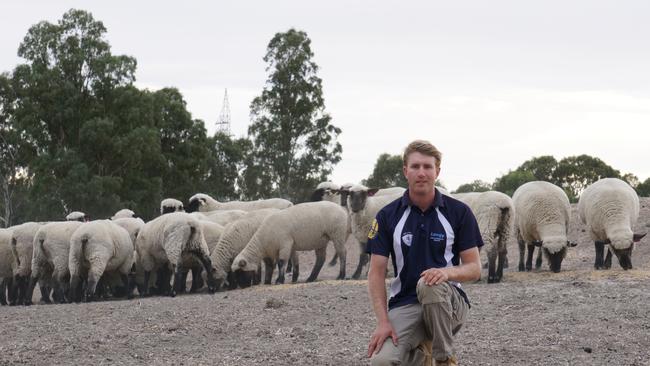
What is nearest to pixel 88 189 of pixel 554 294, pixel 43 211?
pixel 43 211

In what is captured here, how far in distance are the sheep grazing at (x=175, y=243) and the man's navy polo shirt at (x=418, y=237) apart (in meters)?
13.7

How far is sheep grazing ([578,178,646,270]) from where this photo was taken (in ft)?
61.9

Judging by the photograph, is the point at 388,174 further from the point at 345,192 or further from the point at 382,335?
the point at 382,335

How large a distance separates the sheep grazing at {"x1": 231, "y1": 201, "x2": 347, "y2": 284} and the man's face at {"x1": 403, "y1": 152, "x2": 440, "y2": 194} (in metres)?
14.9

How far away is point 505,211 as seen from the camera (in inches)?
728

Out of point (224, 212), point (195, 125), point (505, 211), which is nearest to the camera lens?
point (505, 211)

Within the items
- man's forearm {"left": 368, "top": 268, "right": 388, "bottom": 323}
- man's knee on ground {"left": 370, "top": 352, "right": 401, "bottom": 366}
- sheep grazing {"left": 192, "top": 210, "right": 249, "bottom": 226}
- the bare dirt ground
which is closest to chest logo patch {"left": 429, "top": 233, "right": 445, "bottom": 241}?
man's forearm {"left": 368, "top": 268, "right": 388, "bottom": 323}

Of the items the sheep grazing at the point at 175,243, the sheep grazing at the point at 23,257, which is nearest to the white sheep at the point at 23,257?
the sheep grazing at the point at 23,257

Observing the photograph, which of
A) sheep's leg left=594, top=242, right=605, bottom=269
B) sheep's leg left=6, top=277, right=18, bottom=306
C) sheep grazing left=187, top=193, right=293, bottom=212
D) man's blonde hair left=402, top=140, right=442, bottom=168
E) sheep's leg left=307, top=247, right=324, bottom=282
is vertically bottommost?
sheep's leg left=6, top=277, right=18, bottom=306

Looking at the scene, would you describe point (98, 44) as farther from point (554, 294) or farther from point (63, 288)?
point (554, 294)

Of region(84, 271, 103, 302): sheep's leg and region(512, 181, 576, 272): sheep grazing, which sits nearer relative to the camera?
region(512, 181, 576, 272): sheep grazing

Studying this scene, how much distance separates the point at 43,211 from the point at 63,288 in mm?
25644

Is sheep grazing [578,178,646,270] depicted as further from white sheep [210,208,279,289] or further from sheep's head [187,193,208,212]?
sheep's head [187,193,208,212]

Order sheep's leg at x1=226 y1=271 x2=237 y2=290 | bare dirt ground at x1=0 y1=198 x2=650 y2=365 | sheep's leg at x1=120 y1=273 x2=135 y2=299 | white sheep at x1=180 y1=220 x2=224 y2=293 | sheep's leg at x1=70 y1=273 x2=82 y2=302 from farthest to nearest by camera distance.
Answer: sheep's leg at x1=226 y1=271 x2=237 y2=290, sheep's leg at x1=120 y1=273 x2=135 y2=299, white sheep at x1=180 y1=220 x2=224 y2=293, sheep's leg at x1=70 y1=273 x2=82 y2=302, bare dirt ground at x1=0 y1=198 x2=650 y2=365
